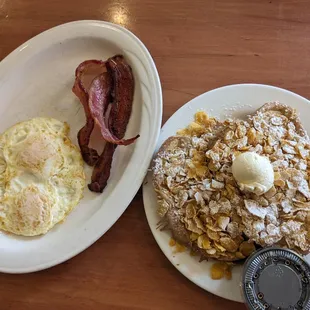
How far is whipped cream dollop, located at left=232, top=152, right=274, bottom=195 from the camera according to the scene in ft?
4.11

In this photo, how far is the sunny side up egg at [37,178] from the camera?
1.45m

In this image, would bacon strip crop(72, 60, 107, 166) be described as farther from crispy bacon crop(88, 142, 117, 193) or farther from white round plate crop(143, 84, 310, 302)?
white round plate crop(143, 84, 310, 302)

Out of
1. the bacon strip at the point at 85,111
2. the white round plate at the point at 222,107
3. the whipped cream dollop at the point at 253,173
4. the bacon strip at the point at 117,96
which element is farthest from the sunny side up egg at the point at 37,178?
the whipped cream dollop at the point at 253,173

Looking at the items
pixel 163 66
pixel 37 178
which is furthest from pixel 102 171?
pixel 163 66

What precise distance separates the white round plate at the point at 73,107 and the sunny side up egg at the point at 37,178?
0.13 ft

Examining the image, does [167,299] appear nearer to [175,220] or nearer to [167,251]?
[167,251]

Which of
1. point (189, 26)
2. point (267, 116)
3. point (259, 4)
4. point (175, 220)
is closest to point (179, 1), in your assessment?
point (189, 26)

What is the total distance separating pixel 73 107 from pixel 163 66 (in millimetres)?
343

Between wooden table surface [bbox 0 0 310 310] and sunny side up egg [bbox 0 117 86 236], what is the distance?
158 mm

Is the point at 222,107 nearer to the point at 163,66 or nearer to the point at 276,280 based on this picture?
the point at 163,66

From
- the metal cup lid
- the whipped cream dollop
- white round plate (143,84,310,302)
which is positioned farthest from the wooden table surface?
the whipped cream dollop

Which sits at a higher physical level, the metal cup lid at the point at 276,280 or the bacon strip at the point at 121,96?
the bacon strip at the point at 121,96

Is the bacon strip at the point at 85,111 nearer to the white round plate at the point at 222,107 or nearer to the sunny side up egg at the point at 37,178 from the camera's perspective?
the sunny side up egg at the point at 37,178

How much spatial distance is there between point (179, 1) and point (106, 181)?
0.71 meters
